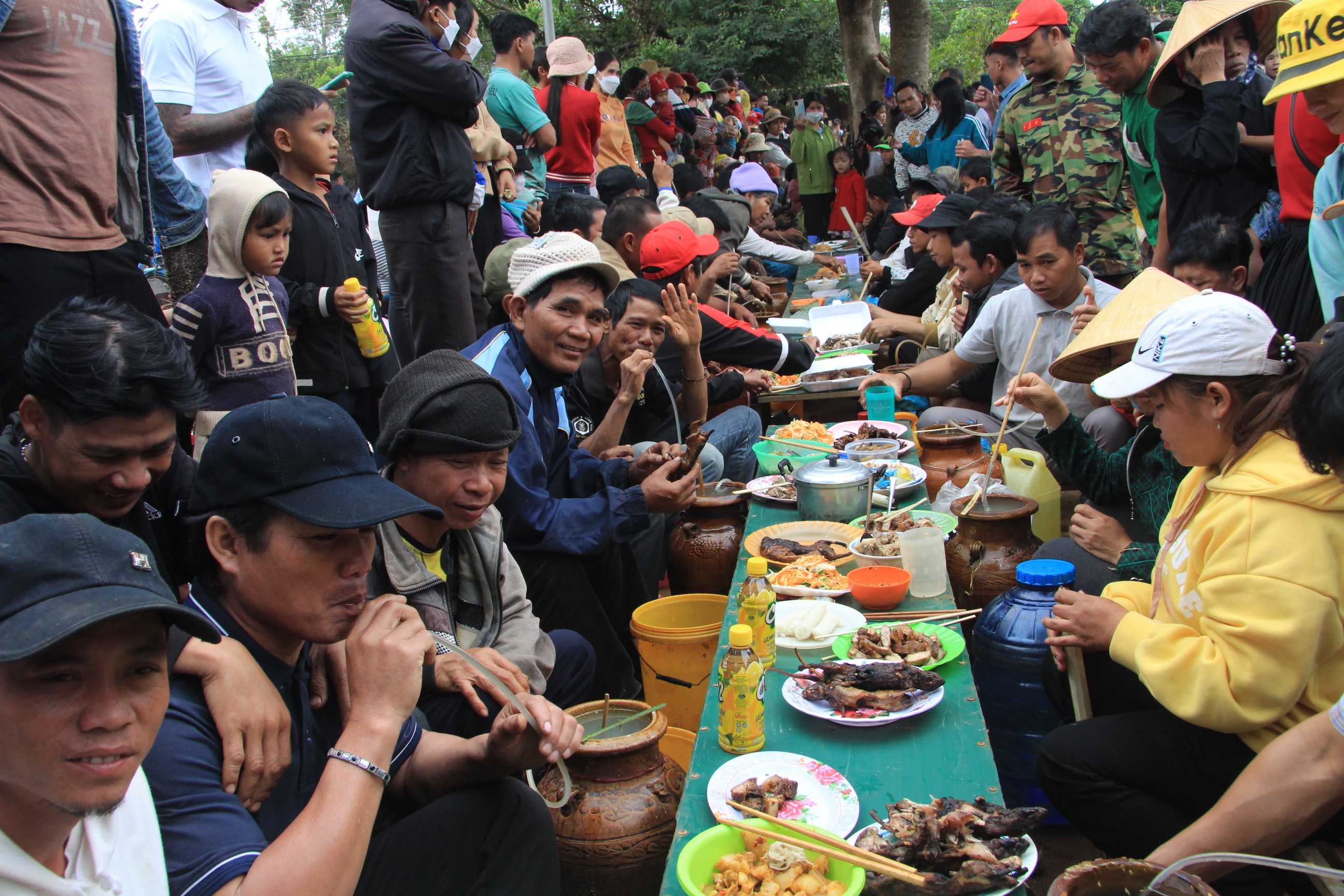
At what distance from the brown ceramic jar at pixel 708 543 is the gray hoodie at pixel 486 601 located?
41.2 inches

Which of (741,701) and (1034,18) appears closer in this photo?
(741,701)

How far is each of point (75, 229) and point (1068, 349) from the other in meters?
3.33

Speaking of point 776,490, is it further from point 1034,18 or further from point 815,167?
point 815,167

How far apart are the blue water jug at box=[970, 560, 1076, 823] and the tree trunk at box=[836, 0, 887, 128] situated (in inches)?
746

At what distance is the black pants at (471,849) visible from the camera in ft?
6.25

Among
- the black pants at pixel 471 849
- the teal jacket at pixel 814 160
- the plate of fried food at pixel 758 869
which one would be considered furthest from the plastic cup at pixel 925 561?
the teal jacket at pixel 814 160

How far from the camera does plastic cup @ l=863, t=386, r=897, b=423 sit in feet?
15.9

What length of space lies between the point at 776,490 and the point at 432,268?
8.01 feet

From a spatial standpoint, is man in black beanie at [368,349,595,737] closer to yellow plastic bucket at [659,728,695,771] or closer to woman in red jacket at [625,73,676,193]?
yellow plastic bucket at [659,728,695,771]

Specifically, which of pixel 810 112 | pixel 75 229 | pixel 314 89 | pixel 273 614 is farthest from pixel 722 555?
pixel 810 112

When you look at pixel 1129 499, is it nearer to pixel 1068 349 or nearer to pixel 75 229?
pixel 1068 349

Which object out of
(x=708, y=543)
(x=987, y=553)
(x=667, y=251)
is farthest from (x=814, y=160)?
(x=987, y=553)

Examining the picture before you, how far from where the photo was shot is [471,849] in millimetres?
2008

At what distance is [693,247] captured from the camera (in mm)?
5578
